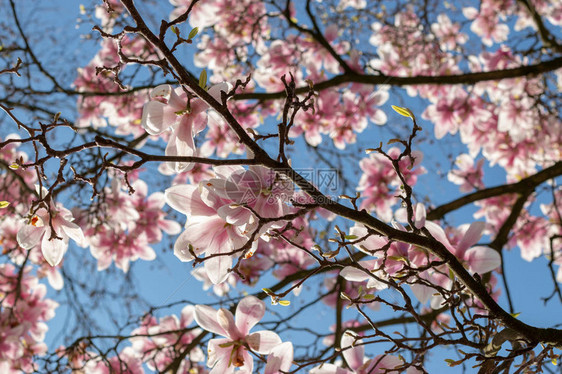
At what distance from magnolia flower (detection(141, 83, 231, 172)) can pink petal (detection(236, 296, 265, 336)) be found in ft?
1.57

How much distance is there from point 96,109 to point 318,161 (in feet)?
6.29

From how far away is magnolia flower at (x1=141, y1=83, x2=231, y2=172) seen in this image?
1.13m

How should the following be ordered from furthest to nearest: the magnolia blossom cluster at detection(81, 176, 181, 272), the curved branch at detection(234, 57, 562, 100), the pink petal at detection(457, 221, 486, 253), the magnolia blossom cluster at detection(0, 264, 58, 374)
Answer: the magnolia blossom cluster at detection(81, 176, 181, 272)
the magnolia blossom cluster at detection(0, 264, 58, 374)
the curved branch at detection(234, 57, 562, 100)
the pink petal at detection(457, 221, 486, 253)

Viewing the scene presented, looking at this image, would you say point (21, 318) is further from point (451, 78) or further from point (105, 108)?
point (451, 78)

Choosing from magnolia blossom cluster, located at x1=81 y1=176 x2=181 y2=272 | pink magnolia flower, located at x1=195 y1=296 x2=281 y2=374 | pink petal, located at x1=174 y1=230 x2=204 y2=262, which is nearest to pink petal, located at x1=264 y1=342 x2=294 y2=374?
pink magnolia flower, located at x1=195 y1=296 x2=281 y2=374

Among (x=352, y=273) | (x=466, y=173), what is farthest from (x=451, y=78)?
(x=352, y=273)

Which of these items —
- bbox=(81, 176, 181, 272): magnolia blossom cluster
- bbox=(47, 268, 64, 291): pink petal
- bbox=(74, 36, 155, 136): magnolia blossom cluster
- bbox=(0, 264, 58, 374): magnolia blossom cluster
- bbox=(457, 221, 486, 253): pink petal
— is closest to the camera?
bbox=(457, 221, 486, 253): pink petal

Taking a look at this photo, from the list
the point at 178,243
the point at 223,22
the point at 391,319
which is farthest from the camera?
the point at 223,22

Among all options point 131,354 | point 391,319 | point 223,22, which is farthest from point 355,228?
point 223,22

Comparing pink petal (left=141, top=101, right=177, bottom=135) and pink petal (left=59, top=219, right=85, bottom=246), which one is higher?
pink petal (left=141, top=101, right=177, bottom=135)

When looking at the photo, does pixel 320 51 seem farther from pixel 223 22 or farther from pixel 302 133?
pixel 223 22

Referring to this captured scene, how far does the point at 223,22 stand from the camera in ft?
13.6

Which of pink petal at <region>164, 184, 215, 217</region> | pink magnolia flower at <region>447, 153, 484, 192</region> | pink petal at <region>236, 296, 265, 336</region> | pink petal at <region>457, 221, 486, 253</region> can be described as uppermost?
pink magnolia flower at <region>447, 153, 484, 192</region>

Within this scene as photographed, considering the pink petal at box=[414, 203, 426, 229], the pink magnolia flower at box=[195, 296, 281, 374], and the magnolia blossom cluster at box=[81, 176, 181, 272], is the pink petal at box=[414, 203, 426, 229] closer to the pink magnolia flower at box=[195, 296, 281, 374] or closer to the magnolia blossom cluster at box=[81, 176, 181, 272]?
the pink magnolia flower at box=[195, 296, 281, 374]
